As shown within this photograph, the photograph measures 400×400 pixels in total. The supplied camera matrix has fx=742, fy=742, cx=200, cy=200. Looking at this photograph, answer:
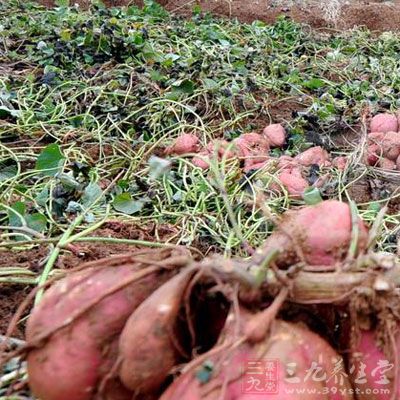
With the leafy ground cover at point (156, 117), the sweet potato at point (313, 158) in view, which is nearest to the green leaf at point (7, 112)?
the leafy ground cover at point (156, 117)

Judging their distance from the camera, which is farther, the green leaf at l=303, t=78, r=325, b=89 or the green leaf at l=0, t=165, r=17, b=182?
the green leaf at l=303, t=78, r=325, b=89

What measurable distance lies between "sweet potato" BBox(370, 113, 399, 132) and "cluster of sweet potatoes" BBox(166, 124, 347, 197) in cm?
35

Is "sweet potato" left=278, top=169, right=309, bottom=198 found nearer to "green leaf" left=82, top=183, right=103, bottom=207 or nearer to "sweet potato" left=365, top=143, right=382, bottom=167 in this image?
"sweet potato" left=365, top=143, right=382, bottom=167

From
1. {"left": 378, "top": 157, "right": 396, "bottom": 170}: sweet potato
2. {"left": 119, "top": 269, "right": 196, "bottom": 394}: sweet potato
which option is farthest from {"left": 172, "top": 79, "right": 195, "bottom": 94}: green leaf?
{"left": 119, "top": 269, "right": 196, "bottom": 394}: sweet potato

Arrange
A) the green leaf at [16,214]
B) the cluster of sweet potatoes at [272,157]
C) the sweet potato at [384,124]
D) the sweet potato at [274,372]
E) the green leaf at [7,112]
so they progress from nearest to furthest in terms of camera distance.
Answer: the sweet potato at [274,372] < the green leaf at [16,214] < the cluster of sweet potatoes at [272,157] < the green leaf at [7,112] < the sweet potato at [384,124]

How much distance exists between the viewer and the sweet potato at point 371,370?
3.72 feet

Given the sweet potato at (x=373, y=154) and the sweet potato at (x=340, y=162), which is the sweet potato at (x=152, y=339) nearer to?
the sweet potato at (x=340, y=162)

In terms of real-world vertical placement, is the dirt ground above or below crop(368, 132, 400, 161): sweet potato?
below

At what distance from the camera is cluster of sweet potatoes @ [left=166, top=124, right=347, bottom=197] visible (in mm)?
2406

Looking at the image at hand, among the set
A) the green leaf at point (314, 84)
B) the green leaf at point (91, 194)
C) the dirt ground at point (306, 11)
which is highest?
the green leaf at point (91, 194)

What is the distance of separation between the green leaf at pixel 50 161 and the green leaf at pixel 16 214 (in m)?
0.32

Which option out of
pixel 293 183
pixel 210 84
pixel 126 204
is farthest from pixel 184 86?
pixel 126 204

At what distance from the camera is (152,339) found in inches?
41.6

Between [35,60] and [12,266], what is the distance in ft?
6.92
